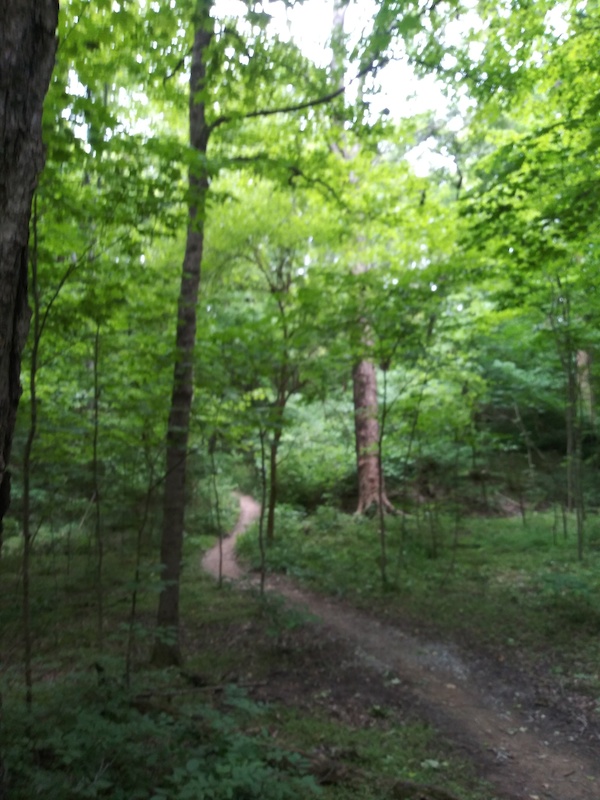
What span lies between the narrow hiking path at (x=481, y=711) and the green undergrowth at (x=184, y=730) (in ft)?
1.21

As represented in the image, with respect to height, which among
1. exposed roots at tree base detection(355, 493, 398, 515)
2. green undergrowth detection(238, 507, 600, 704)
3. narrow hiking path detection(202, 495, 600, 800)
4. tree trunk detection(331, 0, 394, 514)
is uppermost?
tree trunk detection(331, 0, 394, 514)

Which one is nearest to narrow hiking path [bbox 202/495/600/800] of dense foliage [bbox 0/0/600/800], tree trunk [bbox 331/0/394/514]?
dense foliage [bbox 0/0/600/800]

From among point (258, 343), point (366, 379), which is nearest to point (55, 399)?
point (258, 343)

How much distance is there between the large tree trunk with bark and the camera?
1.71 metres

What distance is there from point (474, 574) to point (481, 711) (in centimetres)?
432

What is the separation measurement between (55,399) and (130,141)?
522 centimetres

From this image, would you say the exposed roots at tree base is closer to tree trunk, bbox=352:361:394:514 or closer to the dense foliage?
tree trunk, bbox=352:361:394:514

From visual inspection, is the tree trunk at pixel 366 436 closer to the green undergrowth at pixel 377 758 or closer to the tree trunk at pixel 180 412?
the tree trunk at pixel 180 412

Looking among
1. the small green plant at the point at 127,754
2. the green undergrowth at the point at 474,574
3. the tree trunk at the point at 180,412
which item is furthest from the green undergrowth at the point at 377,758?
the green undergrowth at the point at 474,574

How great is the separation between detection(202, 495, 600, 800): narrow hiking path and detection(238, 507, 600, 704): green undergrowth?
23.5 inches

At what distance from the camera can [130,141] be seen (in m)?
4.62

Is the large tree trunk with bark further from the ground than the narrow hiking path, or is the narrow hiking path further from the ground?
the large tree trunk with bark

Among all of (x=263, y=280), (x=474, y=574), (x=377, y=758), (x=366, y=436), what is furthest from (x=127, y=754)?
(x=263, y=280)

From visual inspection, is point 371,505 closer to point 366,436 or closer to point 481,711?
point 366,436
